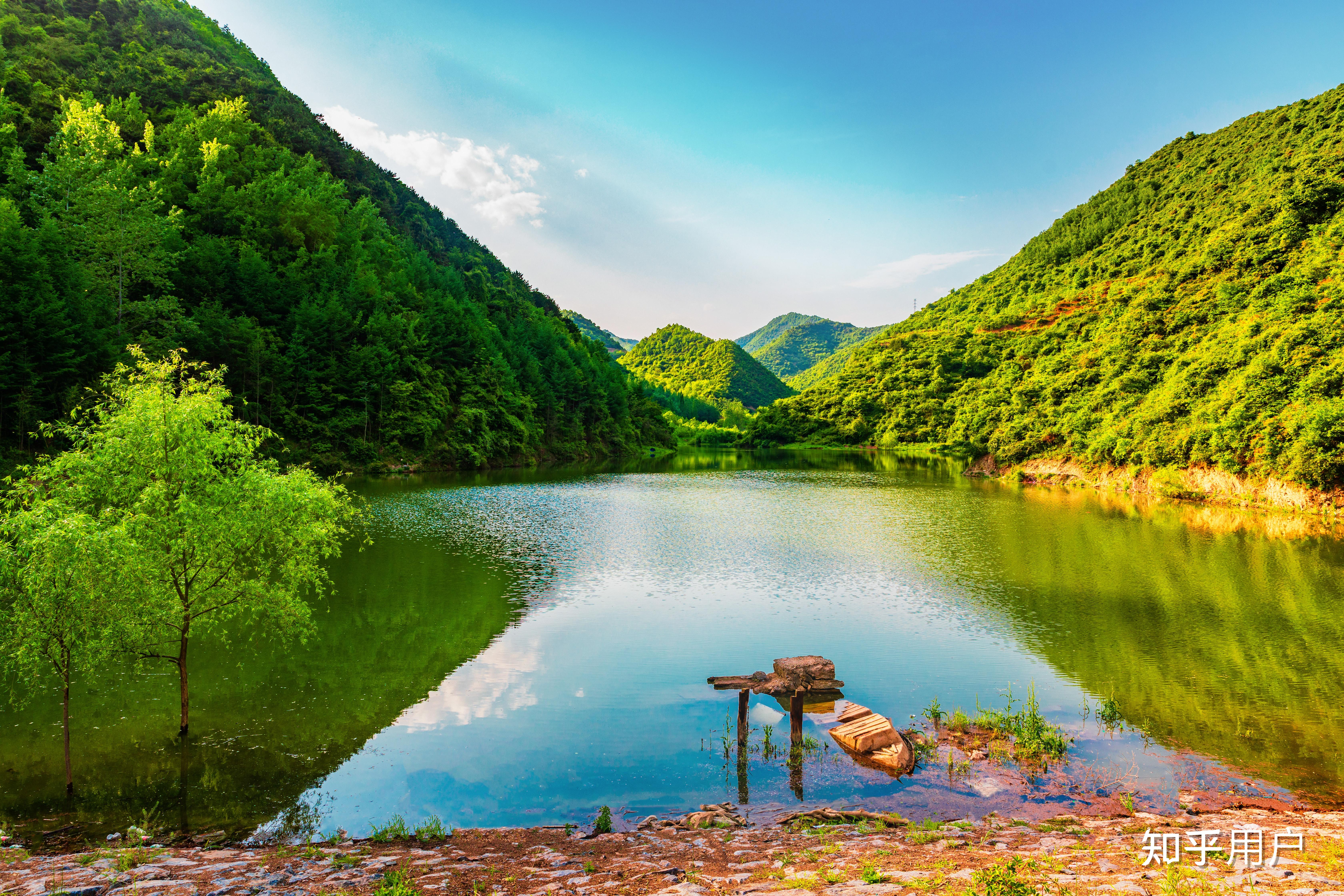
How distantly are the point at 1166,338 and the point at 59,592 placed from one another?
92387mm

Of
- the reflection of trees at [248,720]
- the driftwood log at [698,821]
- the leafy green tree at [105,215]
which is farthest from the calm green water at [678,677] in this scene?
the leafy green tree at [105,215]

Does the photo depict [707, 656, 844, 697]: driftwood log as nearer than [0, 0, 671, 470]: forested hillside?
Yes

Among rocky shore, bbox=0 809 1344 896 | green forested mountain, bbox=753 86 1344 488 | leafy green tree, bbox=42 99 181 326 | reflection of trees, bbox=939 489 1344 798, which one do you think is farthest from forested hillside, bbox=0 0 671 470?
green forested mountain, bbox=753 86 1344 488

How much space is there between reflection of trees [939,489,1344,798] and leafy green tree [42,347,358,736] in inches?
744

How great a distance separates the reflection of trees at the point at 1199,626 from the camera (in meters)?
13.6

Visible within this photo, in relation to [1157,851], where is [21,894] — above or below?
above

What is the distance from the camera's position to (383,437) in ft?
235

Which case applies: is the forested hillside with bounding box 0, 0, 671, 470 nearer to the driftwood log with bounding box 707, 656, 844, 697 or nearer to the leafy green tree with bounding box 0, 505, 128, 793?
the leafy green tree with bounding box 0, 505, 128, 793

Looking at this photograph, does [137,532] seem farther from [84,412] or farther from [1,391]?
[1,391]

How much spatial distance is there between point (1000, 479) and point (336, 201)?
313 ft

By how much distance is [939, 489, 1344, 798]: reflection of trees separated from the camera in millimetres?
13641

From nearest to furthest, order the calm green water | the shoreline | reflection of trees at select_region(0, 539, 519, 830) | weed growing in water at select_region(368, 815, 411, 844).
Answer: weed growing in water at select_region(368, 815, 411, 844) → reflection of trees at select_region(0, 539, 519, 830) → the calm green water → the shoreline

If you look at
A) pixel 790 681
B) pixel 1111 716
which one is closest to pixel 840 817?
pixel 790 681

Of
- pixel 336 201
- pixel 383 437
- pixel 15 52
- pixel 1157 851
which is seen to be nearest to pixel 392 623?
pixel 1157 851
